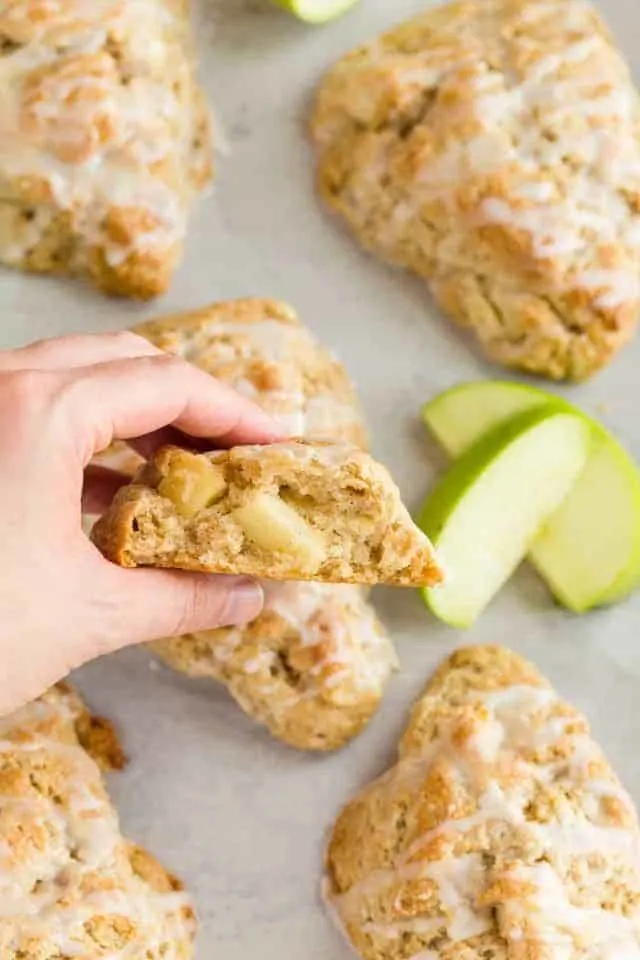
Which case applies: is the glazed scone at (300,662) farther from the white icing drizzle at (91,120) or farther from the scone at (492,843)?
the white icing drizzle at (91,120)

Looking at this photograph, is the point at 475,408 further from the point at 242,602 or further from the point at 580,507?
the point at 242,602

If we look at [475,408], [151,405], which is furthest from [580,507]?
[151,405]

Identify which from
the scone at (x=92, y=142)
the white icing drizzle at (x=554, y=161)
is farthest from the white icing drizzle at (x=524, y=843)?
the scone at (x=92, y=142)

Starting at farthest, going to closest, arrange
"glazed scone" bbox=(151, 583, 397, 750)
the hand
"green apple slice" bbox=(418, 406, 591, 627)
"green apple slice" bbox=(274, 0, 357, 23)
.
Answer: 1. "green apple slice" bbox=(274, 0, 357, 23)
2. "green apple slice" bbox=(418, 406, 591, 627)
3. "glazed scone" bbox=(151, 583, 397, 750)
4. the hand

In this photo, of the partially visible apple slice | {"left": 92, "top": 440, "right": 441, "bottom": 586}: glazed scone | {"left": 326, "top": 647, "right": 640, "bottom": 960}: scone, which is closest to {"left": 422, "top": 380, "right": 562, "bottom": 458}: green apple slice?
the partially visible apple slice

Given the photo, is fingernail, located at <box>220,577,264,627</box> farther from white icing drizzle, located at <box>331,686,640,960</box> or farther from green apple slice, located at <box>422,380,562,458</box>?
green apple slice, located at <box>422,380,562,458</box>

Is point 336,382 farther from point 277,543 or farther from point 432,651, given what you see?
point 277,543

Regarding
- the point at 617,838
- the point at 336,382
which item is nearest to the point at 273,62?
the point at 336,382
